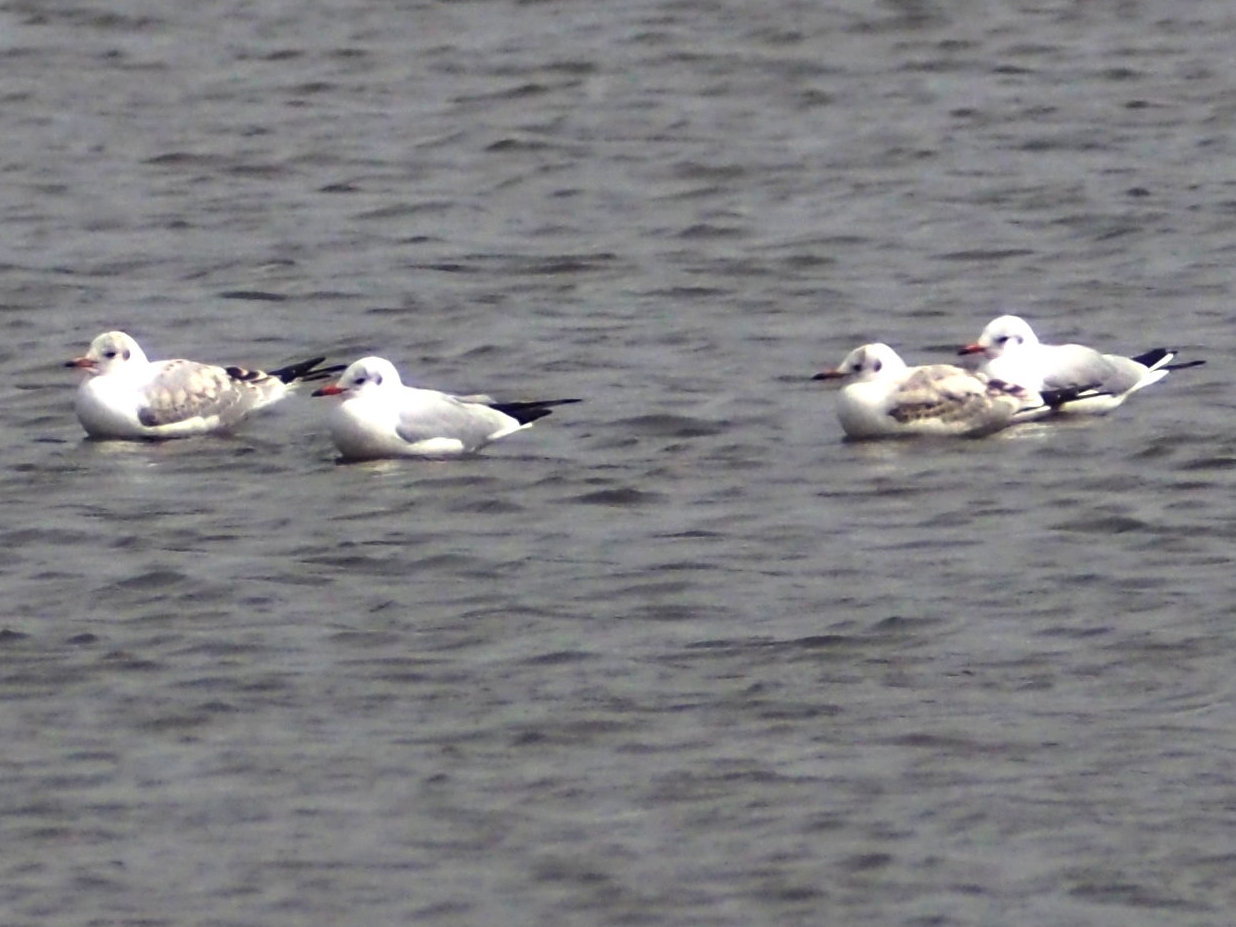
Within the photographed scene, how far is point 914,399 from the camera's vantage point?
15.3 metres

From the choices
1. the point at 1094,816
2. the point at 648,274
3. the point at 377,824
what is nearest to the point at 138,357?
the point at 648,274

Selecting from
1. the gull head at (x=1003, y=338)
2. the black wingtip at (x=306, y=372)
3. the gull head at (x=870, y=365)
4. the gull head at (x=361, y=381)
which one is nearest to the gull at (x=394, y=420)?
the gull head at (x=361, y=381)

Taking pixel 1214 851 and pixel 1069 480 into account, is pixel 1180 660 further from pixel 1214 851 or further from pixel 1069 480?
pixel 1069 480

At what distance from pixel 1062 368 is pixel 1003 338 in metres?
0.34

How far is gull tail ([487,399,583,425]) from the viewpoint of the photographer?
1545 centimetres

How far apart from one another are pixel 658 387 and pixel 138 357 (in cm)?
259

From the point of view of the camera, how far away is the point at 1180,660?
1148 centimetres

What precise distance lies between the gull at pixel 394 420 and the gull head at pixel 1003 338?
245cm

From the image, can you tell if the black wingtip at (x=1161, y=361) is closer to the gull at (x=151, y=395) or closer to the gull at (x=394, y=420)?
the gull at (x=394, y=420)

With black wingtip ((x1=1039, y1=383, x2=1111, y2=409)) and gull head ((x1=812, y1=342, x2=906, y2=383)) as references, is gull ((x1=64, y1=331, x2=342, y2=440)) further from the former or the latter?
black wingtip ((x1=1039, y1=383, x2=1111, y2=409))

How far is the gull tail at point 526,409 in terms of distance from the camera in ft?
50.7

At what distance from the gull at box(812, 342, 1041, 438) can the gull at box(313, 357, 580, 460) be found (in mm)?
1643

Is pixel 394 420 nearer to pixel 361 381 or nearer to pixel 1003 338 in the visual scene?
pixel 361 381

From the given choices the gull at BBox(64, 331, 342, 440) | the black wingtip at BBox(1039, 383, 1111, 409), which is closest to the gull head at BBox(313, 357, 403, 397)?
the gull at BBox(64, 331, 342, 440)
